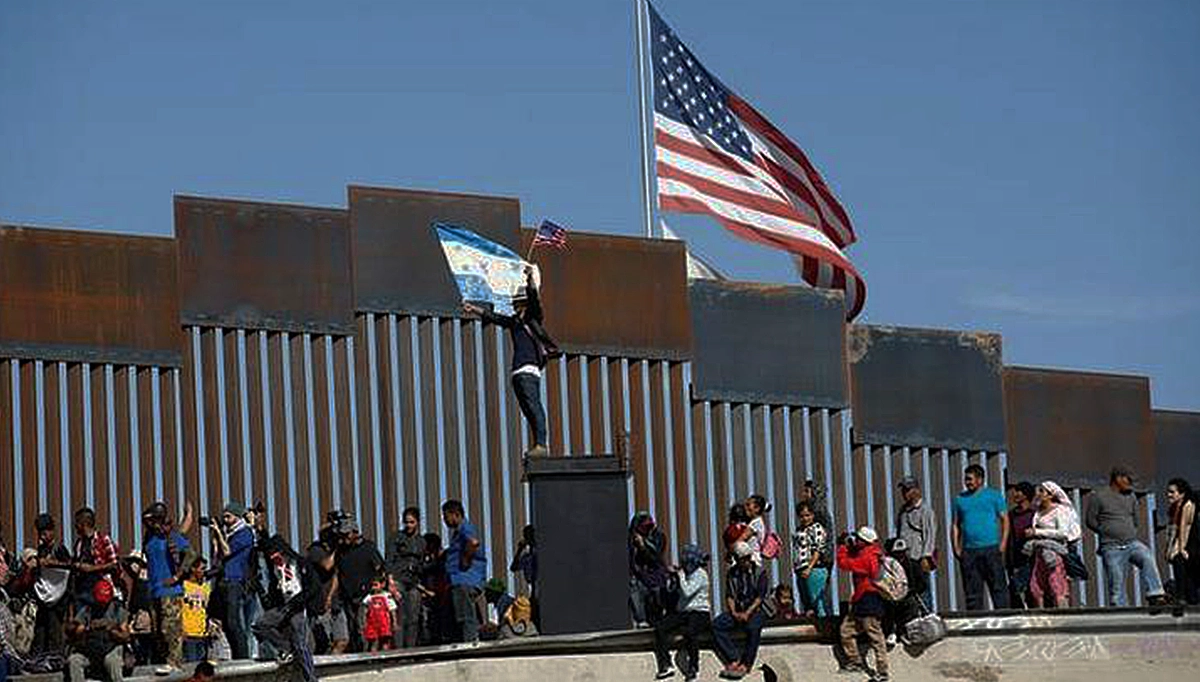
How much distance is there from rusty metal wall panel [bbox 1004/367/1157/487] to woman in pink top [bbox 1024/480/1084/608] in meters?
5.67

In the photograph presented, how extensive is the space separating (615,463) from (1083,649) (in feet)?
12.8

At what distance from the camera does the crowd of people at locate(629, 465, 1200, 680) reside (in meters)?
24.0

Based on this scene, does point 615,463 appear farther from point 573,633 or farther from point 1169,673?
point 1169,673

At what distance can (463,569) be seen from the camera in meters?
24.4

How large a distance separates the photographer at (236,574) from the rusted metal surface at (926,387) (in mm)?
7871

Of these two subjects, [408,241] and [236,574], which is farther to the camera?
[408,241]

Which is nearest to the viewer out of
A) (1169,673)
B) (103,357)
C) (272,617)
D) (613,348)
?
(272,617)

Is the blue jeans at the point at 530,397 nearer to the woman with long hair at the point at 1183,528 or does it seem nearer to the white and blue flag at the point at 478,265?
the white and blue flag at the point at 478,265

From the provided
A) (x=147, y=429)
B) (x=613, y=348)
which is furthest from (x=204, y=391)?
(x=613, y=348)

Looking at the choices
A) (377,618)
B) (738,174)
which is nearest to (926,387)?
(738,174)

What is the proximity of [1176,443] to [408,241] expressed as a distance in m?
8.92

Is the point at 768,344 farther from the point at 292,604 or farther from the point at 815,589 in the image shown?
the point at 292,604

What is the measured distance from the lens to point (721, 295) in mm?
29453

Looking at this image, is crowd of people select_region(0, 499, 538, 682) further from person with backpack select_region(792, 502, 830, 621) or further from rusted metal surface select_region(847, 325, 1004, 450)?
rusted metal surface select_region(847, 325, 1004, 450)
